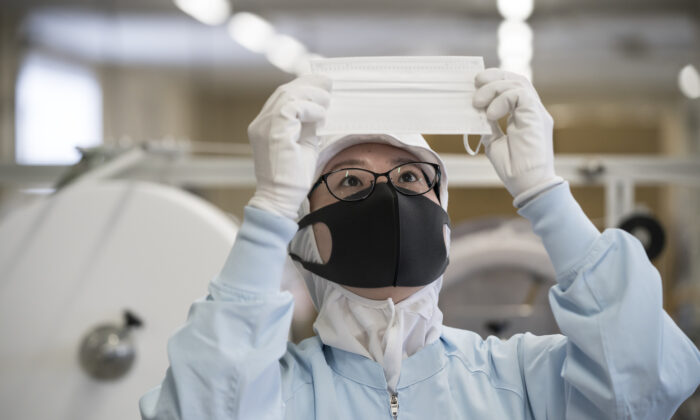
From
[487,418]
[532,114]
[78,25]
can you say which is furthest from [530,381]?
[78,25]

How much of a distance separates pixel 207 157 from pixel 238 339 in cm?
451

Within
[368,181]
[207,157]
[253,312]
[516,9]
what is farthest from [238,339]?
[516,9]

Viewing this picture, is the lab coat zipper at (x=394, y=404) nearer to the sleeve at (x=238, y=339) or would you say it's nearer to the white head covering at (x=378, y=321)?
the white head covering at (x=378, y=321)

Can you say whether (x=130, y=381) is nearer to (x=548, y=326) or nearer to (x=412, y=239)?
(x=412, y=239)

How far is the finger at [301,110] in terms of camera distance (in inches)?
40.0

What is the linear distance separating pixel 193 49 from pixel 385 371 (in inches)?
210

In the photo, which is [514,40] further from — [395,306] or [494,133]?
[395,306]

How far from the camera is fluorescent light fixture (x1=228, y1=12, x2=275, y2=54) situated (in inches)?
208

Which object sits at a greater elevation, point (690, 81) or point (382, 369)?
point (690, 81)

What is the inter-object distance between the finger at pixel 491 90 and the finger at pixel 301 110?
0.28 m

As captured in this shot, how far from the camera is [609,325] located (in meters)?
0.95

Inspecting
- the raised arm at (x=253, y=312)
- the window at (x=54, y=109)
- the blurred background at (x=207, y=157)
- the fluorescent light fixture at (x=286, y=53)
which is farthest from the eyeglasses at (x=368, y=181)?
the fluorescent light fixture at (x=286, y=53)

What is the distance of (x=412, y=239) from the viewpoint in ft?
3.57

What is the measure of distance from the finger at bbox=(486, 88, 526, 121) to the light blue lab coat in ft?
0.56
